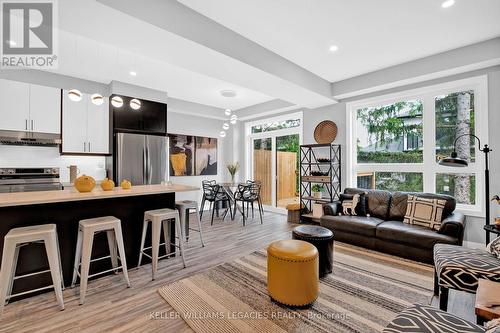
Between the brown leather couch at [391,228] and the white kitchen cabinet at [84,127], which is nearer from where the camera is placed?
the brown leather couch at [391,228]

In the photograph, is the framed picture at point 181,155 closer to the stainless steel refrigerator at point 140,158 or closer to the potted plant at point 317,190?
the stainless steel refrigerator at point 140,158

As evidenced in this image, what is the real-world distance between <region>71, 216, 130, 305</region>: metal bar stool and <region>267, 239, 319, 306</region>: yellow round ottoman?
1.57m

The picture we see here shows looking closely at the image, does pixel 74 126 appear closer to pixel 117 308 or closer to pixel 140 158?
pixel 140 158

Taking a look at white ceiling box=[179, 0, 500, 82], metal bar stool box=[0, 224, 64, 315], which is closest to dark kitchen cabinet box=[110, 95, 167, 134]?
metal bar stool box=[0, 224, 64, 315]

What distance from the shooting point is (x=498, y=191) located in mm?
A: 3154

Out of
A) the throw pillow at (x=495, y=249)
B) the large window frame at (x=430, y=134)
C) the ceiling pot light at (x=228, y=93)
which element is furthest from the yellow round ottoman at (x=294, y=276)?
the ceiling pot light at (x=228, y=93)

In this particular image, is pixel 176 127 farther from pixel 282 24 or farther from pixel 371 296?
pixel 371 296

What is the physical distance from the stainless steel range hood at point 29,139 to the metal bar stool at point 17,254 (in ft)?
7.64

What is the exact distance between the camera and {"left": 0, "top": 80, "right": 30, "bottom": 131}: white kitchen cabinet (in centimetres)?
349

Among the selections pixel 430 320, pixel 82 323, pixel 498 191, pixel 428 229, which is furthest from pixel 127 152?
pixel 498 191

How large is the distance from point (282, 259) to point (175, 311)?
1067 millimetres

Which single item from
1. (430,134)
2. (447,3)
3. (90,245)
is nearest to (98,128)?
(90,245)

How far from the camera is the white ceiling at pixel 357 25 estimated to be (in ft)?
7.63

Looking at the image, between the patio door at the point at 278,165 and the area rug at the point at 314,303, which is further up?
the patio door at the point at 278,165
